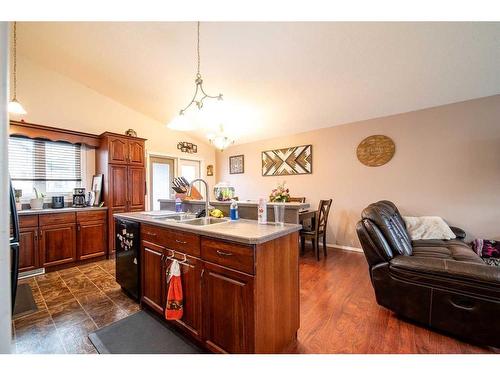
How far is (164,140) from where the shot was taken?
4934mm

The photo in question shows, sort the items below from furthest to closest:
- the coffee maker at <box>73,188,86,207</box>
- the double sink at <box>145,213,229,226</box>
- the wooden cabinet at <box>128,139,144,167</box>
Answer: the wooden cabinet at <box>128,139,144,167</box> → the coffee maker at <box>73,188,86,207</box> → the double sink at <box>145,213,229,226</box>

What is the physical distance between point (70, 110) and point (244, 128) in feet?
10.5

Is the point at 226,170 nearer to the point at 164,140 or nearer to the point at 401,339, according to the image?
the point at 164,140

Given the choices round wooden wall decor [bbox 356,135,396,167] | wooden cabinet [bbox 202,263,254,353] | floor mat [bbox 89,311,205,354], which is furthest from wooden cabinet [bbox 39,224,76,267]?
round wooden wall decor [bbox 356,135,396,167]

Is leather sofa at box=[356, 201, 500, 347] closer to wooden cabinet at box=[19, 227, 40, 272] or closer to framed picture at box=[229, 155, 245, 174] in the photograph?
framed picture at box=[229, 155, 245, 174]

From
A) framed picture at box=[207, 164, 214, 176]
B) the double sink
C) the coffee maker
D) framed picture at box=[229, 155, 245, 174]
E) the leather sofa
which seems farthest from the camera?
framed picture at box=[207, 164, 214, 176]

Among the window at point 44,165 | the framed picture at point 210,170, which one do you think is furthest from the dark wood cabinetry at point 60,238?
the framed picture at point 210,170

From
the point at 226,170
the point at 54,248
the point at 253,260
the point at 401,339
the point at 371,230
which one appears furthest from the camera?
the point at 226,170

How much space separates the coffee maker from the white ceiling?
1.90 metres

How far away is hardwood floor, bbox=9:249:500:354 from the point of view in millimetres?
1551

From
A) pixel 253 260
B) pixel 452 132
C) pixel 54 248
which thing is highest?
pixel 452 132

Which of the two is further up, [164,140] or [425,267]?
[164,140]
